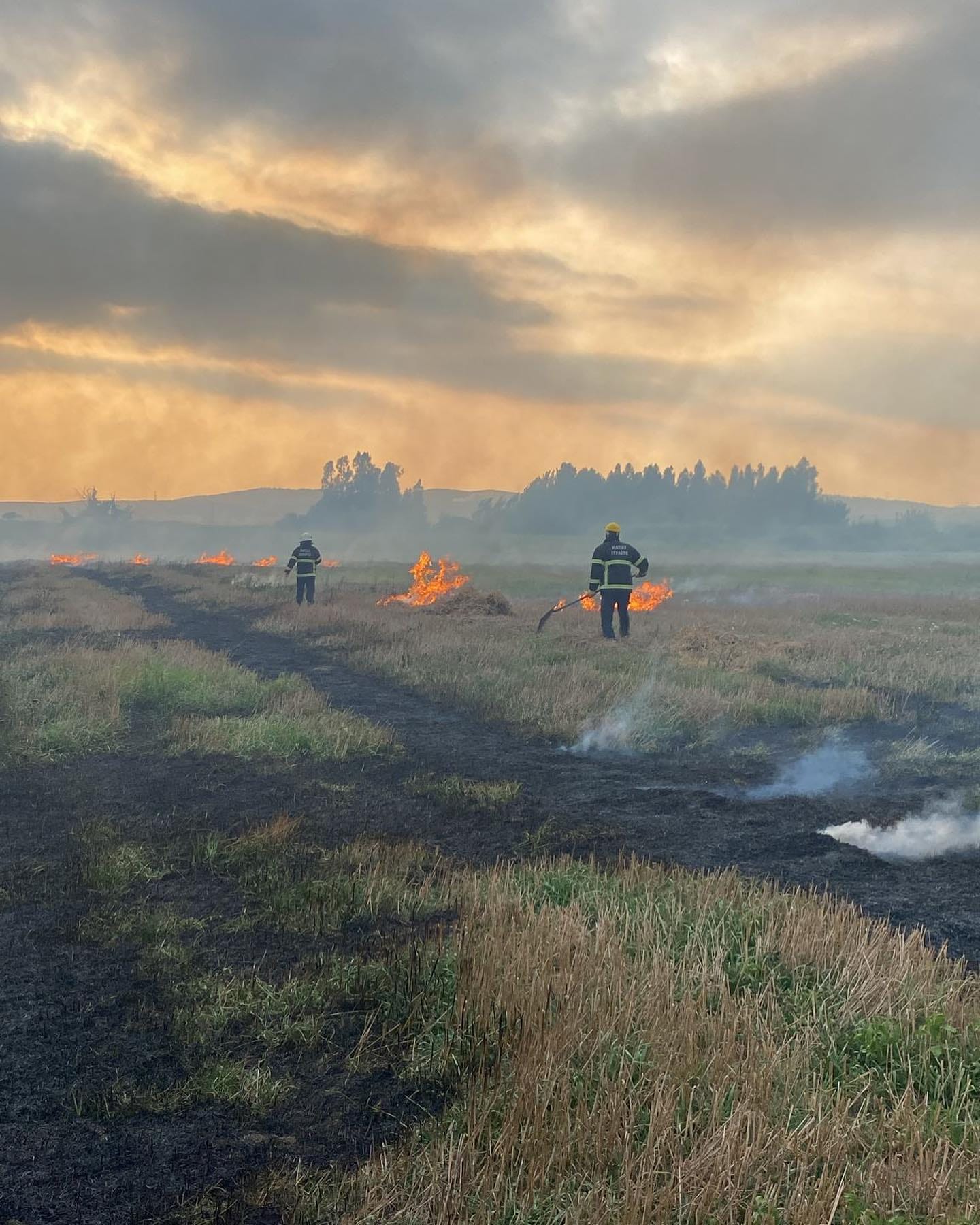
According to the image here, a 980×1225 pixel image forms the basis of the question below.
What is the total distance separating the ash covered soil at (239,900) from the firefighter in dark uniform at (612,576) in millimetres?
6278

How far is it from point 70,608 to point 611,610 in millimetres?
15882

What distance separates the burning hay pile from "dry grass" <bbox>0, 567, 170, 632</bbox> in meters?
7.15

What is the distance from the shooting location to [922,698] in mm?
15344

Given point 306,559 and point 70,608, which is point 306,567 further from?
point 70,608

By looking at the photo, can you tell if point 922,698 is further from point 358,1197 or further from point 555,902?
point 358,1197

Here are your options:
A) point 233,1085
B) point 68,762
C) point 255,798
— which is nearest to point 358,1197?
point 233,1085

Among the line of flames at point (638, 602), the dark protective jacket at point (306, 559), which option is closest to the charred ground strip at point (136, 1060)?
the line of flames at point (638, 602)

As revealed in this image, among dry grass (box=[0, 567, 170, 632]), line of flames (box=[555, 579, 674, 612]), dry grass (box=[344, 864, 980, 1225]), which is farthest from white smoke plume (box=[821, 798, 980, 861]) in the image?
dry grass (box=[0, 567, 170, 632])

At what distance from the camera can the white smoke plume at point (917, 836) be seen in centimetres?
805

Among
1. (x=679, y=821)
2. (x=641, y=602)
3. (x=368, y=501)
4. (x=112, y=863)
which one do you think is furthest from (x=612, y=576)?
(x=368, y=501)

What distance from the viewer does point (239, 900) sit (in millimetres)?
6555

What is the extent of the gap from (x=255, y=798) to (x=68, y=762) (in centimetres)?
293

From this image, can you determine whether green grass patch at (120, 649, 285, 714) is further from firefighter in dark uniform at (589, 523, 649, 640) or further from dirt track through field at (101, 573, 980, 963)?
firefighter in dark uniform at (589, 523, 649, 640)

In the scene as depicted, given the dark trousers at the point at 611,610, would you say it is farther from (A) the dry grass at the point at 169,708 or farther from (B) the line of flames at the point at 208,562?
(B) the line of flames at the point at 208,562
